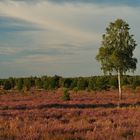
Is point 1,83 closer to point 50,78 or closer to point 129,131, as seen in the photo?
point 50,78

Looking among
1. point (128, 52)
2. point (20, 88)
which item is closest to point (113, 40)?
point (128, 52)

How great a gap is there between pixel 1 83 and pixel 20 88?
25.8 m

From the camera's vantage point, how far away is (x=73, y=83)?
123m

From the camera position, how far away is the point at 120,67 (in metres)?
62.4

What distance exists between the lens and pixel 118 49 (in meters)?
62.0

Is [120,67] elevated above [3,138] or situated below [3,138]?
above

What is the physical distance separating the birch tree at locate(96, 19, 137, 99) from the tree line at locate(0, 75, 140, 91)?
149 feet

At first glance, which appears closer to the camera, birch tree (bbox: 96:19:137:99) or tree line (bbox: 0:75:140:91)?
birch tree (bbox: 96:19:137:99)

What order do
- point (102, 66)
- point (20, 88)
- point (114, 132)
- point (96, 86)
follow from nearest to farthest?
point (114, 132) < point (102, 66) < point (96, 86) < point (20, 88)

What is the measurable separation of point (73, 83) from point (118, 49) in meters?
61.5

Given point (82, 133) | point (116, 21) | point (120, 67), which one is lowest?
point (82, 133)

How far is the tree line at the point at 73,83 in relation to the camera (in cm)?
11381

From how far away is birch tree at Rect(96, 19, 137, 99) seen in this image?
61562 millimetres

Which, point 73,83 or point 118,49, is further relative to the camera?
point 73,83
